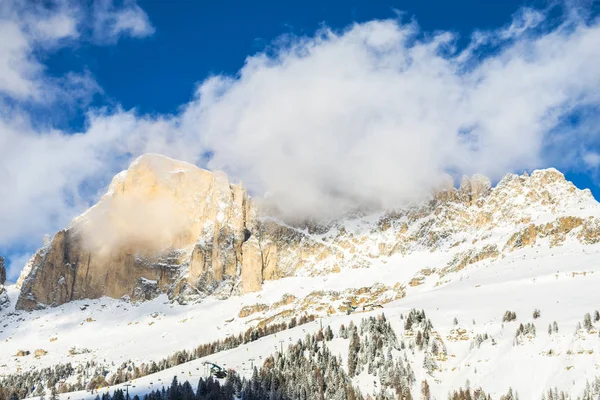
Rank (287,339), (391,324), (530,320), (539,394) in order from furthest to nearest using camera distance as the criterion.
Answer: (287,339), (391,324), (530,320), (539,394)

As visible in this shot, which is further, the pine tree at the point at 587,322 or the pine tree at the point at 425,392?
the pine tree at the point at 425,392

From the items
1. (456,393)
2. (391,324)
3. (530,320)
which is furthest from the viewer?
(391,324)

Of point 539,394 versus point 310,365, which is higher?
point 310,365

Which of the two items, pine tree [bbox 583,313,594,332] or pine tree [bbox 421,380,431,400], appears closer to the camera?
pine tree [bbox 583,313,594,332]

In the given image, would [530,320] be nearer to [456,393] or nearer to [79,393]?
[456,393]

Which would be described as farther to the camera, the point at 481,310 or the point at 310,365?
→ the point at 481,310

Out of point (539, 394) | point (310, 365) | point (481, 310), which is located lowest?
point (539, 394)

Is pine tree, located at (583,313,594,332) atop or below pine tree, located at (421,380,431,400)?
atop

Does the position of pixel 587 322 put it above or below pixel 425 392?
above

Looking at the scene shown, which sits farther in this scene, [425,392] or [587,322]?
[425,392]

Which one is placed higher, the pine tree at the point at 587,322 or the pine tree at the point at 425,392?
the pine tree at the point at 587,322

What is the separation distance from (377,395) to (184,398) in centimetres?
4658

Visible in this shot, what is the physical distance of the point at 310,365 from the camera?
153 meters

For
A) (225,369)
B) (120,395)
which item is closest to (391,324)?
(225,369)
